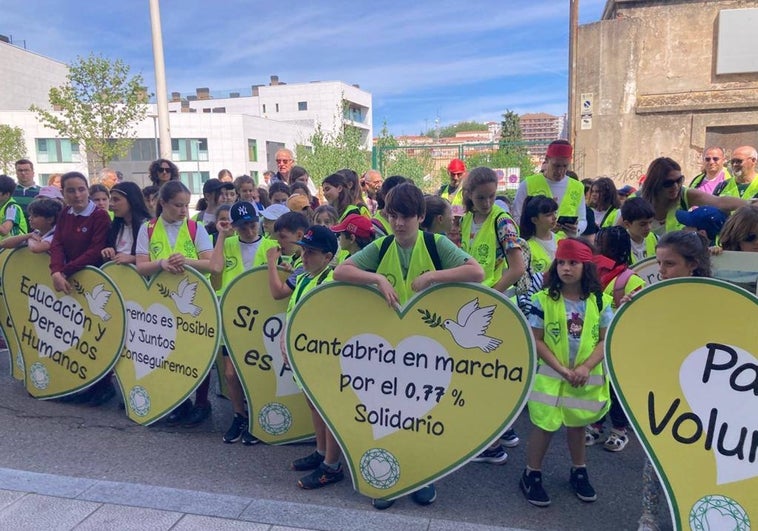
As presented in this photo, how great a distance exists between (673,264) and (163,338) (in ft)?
11.1

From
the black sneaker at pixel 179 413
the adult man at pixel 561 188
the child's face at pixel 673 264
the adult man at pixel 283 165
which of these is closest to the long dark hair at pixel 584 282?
the child's face at pixel 673 264

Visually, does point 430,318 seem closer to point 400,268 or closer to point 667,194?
point 400,268

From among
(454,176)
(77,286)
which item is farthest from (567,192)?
(77,286)

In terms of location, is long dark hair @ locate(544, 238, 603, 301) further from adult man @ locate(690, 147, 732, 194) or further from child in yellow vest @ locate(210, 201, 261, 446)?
adult man @ locate(690, 147, 732, 194)

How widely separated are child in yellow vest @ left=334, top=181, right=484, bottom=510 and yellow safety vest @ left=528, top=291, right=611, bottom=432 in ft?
1.81

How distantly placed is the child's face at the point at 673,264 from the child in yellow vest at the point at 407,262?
3.08 ft

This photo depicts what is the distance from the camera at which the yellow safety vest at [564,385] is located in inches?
121

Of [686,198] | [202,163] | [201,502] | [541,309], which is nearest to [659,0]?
[686,198]

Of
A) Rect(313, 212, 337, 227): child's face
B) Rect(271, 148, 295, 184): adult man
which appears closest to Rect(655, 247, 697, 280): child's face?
Rect(313, 212, 337, 227): child's face

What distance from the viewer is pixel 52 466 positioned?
12.5ft

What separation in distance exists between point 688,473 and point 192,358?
10.3ft

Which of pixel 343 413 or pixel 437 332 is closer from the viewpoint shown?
pixel 437 332

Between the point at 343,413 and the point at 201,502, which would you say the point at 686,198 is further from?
the point at 201,502

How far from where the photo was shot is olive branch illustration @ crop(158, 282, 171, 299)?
4086mm
